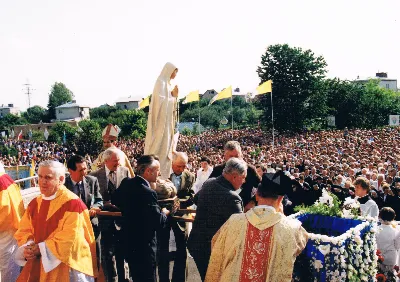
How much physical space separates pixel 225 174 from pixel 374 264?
243 cm

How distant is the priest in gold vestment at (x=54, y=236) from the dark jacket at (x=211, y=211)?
1202 millimetres

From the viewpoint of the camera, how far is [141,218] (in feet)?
15.3

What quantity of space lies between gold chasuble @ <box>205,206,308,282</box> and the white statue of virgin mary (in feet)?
11.6

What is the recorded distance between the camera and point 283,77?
5153 centimetres

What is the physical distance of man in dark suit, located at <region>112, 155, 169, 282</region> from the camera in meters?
4.64

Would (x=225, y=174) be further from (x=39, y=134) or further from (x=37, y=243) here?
(x=39, y=134)

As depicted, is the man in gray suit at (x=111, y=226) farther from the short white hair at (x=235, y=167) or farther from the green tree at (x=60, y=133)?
the green tree at (x=60, y=133)

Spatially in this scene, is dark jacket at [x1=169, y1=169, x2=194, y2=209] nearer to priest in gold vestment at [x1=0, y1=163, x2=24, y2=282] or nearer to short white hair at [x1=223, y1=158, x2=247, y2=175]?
short white hair at [x1=223, y1=158, x2=247, y2=175]

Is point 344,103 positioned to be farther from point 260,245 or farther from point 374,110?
point 260,245

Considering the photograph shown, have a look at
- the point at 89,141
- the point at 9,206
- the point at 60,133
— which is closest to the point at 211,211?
the point at 9,206

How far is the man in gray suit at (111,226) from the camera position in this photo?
532cm

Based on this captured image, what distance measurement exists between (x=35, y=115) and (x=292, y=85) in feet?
255

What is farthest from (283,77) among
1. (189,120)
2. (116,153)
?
(116,153)

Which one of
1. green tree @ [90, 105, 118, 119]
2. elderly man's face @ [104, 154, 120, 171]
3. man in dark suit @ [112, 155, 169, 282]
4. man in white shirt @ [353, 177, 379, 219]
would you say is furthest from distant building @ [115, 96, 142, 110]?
man in dark suit @ [112, 155, 169, 282]
